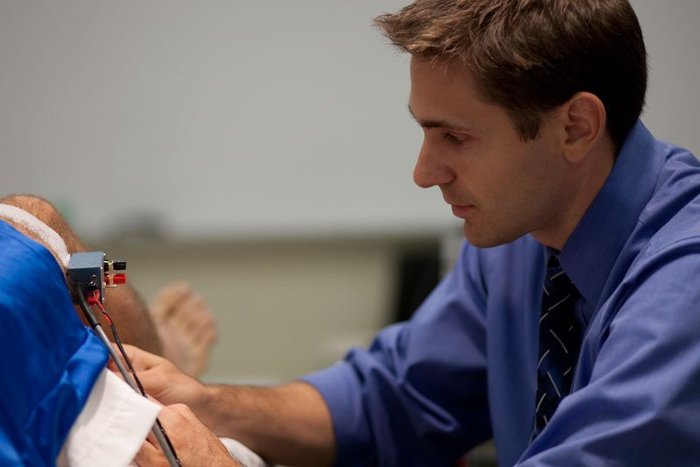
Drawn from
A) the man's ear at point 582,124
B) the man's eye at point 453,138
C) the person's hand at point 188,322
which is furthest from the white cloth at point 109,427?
the person's hand at point 188,322

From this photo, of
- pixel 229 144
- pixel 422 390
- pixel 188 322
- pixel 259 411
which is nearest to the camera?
pixel 259 411

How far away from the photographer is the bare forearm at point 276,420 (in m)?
1.41

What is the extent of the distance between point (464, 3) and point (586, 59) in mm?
180

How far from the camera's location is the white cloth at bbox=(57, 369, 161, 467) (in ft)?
3.10

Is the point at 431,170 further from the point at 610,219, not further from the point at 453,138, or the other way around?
the point at 610,219

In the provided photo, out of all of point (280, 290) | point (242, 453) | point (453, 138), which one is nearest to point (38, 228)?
point (242, 453)

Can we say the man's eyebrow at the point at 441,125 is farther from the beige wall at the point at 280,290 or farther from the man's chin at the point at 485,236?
the beige wall at the point at 280,290

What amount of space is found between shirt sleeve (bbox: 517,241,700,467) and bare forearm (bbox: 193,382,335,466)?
477 mm

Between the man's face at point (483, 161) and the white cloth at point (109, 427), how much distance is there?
53cm

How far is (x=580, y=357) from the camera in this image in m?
1.26

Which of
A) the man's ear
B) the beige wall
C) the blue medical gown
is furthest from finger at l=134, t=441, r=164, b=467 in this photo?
the beige wall

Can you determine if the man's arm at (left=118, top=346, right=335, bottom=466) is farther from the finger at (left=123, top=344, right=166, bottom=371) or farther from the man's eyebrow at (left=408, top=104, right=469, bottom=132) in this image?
the man's eyebrow at (left=408, top=104, right=469, bottom=132)

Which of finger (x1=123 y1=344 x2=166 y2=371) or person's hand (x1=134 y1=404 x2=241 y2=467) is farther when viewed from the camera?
finger (x1=123 y1=344 x2=166 y2=371)

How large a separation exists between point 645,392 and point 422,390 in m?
0.58
